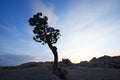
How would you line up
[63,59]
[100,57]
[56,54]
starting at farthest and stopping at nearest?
[100,57]
[63,59]
[56,54]

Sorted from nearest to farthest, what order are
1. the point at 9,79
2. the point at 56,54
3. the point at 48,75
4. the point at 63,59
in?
the point at 9,79
the point at 48,75
the point at 56,54
the point at 63,59

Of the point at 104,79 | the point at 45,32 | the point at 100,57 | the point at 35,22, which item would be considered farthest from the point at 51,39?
the point at 100,57

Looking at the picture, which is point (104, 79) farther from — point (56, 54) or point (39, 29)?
point (39, 29)

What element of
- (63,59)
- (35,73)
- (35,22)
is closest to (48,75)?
(35,73)

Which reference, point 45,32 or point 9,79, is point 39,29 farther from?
point 9,79

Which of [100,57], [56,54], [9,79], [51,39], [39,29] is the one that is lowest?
[9,79]

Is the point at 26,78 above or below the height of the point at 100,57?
below

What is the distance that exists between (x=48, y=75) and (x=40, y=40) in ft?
30.1

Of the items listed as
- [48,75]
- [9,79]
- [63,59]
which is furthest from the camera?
[63,59]

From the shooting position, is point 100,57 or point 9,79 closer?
point 9,79

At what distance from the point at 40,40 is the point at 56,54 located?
489 cm

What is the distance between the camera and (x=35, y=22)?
29719mm

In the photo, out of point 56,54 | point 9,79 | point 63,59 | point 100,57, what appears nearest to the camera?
point 9,79

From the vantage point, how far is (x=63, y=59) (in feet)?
224
